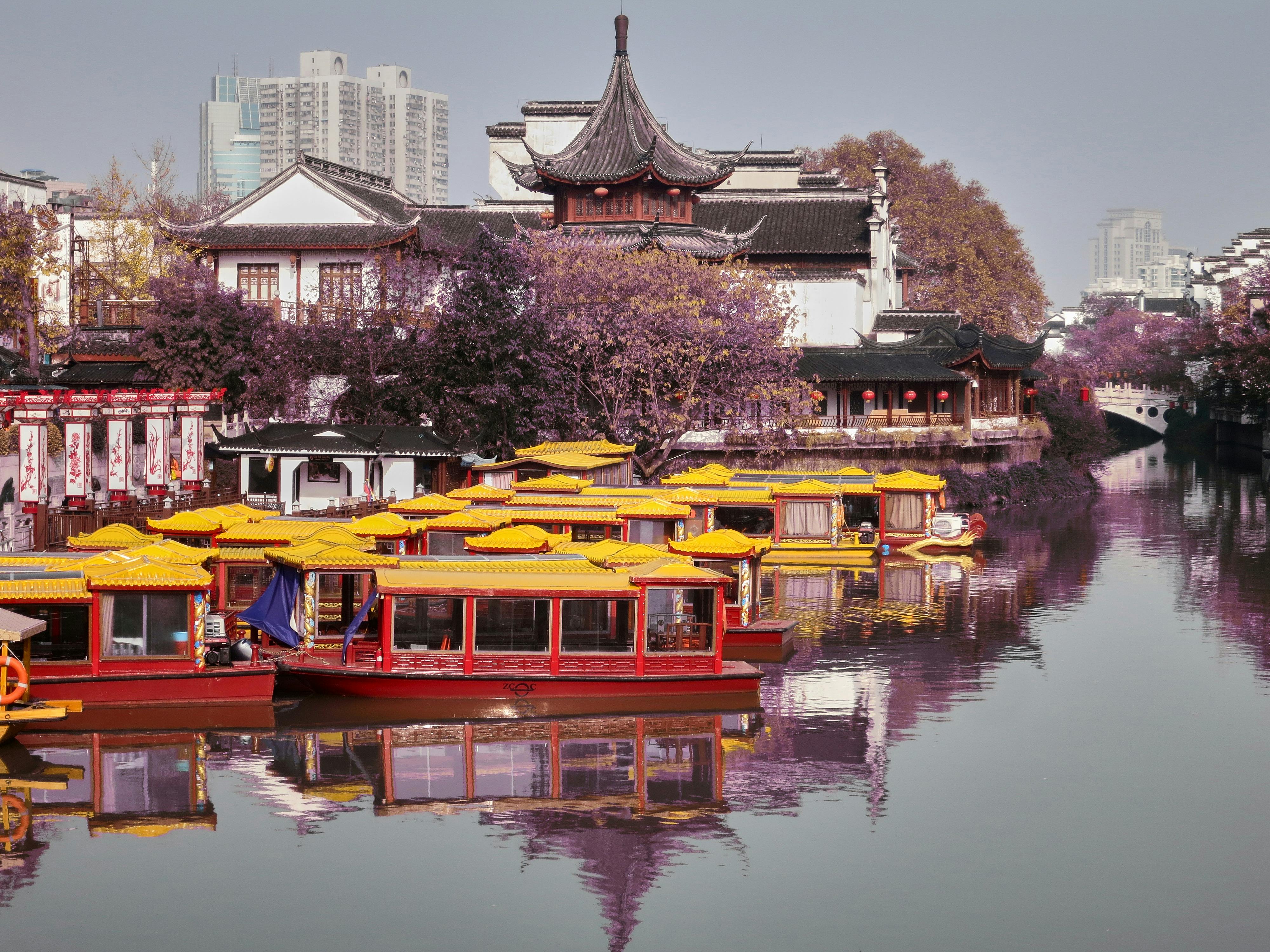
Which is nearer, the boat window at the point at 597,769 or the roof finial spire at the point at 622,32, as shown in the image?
the boat window at the point at 597,769

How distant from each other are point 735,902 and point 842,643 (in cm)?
1444

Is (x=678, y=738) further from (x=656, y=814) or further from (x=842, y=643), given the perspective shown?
(x=842, y=643)

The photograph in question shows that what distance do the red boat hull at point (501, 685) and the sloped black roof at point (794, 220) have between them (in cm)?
4468

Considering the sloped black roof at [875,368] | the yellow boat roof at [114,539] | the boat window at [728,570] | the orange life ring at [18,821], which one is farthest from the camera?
the sloped black roof at [875,368]

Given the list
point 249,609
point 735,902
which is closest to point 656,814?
point 735,902

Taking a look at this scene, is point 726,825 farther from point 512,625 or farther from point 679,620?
point 512,625

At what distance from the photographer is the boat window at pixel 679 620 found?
78.9 ft

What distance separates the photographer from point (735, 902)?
15688 millimetres

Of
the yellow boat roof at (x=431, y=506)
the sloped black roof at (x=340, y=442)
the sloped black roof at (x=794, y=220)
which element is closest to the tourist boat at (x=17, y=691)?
the yellow boat roof at (x=431, y=506)

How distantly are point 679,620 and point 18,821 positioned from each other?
1035 centimetres

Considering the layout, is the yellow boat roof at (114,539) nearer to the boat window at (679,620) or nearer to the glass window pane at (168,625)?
the glass window pane at (168,625)

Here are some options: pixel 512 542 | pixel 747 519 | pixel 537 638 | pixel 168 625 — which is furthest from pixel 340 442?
pixel 537 638

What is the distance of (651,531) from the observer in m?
34.8

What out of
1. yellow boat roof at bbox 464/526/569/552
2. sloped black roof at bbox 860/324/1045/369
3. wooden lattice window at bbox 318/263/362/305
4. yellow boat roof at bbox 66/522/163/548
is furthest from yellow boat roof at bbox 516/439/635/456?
sloped black roof at bbox 860/324/1045/369
